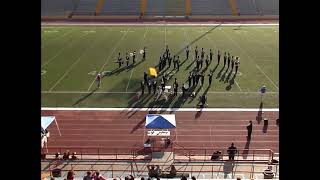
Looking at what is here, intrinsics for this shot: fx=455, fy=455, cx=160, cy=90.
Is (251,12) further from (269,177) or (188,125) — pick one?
(269,177)

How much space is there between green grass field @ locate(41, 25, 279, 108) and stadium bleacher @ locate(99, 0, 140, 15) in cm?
695

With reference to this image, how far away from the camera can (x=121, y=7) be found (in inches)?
1766

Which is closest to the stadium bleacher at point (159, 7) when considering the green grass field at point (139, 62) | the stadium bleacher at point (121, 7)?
the stadium bleacher at point (121, 7)

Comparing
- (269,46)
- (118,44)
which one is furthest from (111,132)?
(269,46)

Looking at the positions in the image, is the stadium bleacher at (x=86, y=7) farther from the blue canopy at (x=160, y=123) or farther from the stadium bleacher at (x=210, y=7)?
the blue canopy at (x=160, y=123)

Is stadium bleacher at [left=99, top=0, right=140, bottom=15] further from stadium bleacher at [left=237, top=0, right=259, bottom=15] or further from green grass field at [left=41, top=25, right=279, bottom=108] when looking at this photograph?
stadium bleacher at [left=237, top=0, right=259, bottom=15]

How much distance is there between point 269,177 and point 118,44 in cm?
2035

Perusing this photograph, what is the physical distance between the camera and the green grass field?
18516 millimetres

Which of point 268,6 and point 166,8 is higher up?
point 268,6

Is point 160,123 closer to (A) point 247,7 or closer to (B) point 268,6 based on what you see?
(A) point 247,7

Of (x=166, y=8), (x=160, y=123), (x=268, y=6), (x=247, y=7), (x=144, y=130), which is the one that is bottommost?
(x=144, y=130)

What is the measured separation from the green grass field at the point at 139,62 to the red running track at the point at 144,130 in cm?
118

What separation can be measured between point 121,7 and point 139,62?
2152 cm

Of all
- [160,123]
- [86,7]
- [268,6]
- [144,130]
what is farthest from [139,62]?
[268,6]
